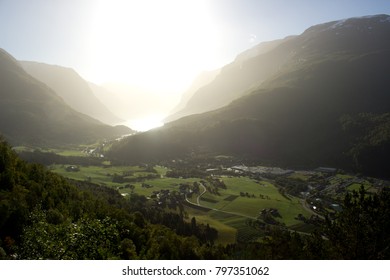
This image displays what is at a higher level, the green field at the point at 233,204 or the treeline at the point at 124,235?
the treeline at the point at 124,235

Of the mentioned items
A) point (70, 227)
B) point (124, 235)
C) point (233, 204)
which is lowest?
point (233, 204)

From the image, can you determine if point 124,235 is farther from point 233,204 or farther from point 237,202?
point 237,202

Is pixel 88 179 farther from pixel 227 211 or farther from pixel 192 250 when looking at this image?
pixel 192 250

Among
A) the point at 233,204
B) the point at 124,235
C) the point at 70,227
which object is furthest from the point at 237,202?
the point at 70,227

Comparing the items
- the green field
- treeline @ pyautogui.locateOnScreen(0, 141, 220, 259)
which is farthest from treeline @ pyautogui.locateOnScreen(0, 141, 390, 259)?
the green field

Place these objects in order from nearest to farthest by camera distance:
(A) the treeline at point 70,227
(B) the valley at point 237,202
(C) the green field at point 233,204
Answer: (A) the treeline at point 70,227, (C) the green field at point 233,204, (B) the valley at point 237,202

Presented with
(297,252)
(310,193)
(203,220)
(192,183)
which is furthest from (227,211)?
(297,252)

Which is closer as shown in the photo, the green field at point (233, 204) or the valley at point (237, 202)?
the green field at point (233, 204)

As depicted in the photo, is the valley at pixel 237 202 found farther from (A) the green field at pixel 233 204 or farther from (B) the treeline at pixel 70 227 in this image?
(B) the treeline at pixel 70 227

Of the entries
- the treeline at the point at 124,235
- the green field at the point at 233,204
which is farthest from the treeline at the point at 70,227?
the green field at the point at 233,204

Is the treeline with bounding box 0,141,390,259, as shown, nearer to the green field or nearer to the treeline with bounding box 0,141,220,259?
the treeline with bounding box 0,141,220,259

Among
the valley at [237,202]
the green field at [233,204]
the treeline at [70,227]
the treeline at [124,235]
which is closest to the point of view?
the treeline at [70,227]
